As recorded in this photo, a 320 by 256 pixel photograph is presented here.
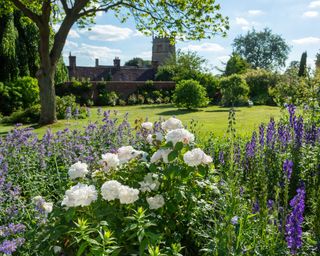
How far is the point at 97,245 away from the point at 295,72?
2860cm

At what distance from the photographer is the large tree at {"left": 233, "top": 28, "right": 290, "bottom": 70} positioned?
7344 cm

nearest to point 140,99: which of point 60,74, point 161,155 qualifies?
point 60,74

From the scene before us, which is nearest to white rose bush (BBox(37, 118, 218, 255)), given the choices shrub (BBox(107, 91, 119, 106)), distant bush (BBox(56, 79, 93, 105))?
distant bush (BBox(56, 79, 93, 105))

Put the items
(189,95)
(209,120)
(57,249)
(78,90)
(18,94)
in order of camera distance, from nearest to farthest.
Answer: (57,249) → (209,120) → (18,94) → (189,95) → (78,90)

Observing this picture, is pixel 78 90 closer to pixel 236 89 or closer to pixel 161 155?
pixel 236 89

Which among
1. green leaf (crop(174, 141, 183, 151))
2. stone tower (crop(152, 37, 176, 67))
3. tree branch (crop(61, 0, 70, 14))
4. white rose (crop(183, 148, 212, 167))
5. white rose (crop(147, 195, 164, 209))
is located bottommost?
white rose (crop(147, 195, 164, 209))

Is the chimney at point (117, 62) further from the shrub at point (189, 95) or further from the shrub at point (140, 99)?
the shrub at point (189, 95)

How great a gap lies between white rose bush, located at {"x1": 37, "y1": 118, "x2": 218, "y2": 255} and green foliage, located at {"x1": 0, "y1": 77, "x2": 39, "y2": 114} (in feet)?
64.5

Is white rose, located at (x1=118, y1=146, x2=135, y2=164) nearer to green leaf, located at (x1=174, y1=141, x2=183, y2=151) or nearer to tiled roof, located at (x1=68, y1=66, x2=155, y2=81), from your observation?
green leaf, located at (x1=174, y1=141, x2=183, y2=151)

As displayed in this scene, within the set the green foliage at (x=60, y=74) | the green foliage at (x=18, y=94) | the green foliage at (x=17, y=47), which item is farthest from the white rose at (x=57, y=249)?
the green foliage at (x=60, y=74)

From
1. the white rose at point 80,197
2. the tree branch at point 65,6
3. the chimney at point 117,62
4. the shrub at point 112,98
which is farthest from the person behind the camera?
the chimney at point 117,62

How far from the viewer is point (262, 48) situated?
73688mm

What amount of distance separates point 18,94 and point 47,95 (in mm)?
6842

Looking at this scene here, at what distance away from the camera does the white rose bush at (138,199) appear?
8.05ft
